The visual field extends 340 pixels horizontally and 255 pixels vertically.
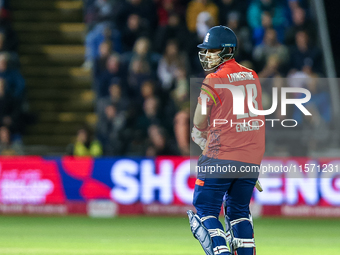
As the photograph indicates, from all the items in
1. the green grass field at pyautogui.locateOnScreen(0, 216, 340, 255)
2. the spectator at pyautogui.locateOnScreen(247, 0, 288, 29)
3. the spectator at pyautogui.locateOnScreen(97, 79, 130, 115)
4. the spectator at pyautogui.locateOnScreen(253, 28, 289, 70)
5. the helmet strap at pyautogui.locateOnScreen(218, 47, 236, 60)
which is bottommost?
the green grass field at pyautogui.locateOnScreen(0, 216, 340, 255)

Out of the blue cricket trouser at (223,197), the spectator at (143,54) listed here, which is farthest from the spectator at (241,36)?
the blue cricket trouser at (223,197)

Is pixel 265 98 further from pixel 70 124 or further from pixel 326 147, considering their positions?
pixel 70 124

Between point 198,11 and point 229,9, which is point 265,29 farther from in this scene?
point 198,11

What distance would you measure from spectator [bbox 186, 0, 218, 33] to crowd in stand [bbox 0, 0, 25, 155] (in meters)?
4.12

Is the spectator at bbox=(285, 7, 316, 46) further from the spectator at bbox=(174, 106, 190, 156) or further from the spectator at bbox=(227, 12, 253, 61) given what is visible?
the spectator at bbox=(174, 106, 190, 156)

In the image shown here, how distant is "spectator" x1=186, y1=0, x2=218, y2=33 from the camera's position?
15541mm

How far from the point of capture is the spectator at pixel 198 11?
Answer: 15541mm

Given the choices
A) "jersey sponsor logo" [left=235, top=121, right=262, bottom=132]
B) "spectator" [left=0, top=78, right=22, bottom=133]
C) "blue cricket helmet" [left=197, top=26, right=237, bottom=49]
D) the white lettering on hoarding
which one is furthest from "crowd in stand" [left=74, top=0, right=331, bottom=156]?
"blue cricket helmet" [left=197, top=26, right=237, bottom=49]

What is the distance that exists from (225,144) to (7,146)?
819cm

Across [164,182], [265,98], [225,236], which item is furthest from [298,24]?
[225,236]

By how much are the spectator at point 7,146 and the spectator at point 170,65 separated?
329 centimetres

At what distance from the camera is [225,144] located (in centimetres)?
645

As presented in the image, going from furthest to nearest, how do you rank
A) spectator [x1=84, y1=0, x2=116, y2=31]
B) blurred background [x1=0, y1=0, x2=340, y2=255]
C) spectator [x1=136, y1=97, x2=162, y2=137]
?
spectator [x1=84, y1=0, x2=116, y2=31]
spectator [x1=136, y1=97, x2=162, y2=137]
blurred background [x1=0, y1=0, x2=340, y2=255]

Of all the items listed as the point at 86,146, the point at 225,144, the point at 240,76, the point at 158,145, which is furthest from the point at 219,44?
the point at 86,146
